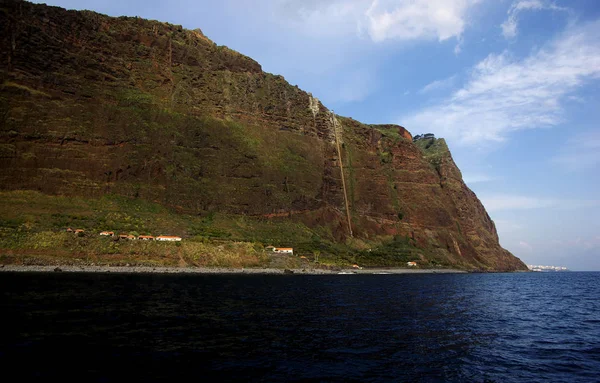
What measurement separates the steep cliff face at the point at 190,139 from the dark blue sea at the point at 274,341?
58423 mm

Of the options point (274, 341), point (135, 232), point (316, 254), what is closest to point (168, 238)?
point (135, 232)

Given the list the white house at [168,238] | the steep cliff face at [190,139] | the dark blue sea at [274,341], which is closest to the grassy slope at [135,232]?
the white house at [168,238]

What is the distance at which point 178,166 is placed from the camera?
313 ft

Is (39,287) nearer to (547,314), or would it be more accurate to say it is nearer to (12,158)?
(547,314)

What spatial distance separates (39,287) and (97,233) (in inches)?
1353

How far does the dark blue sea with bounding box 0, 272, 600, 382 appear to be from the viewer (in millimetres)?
13719

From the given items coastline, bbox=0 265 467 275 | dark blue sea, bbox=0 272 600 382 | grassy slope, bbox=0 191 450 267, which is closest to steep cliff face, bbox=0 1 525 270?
grassy slope, bbox=0 191 450 267

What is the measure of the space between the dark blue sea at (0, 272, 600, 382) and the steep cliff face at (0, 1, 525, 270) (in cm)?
5842

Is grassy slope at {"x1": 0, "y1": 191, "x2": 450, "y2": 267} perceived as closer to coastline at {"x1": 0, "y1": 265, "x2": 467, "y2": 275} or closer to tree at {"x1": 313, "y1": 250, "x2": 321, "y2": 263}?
tree at {"x1": 313, "y1": 250, "x2": 321, "y2": 263}

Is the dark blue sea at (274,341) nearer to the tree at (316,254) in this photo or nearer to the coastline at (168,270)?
the coastline at (168,270)

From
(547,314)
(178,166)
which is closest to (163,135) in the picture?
(178,166)

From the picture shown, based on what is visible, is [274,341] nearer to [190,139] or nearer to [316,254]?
[316,254]

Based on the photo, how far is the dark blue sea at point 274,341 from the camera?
45.0ft

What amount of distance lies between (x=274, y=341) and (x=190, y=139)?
90274 mm
